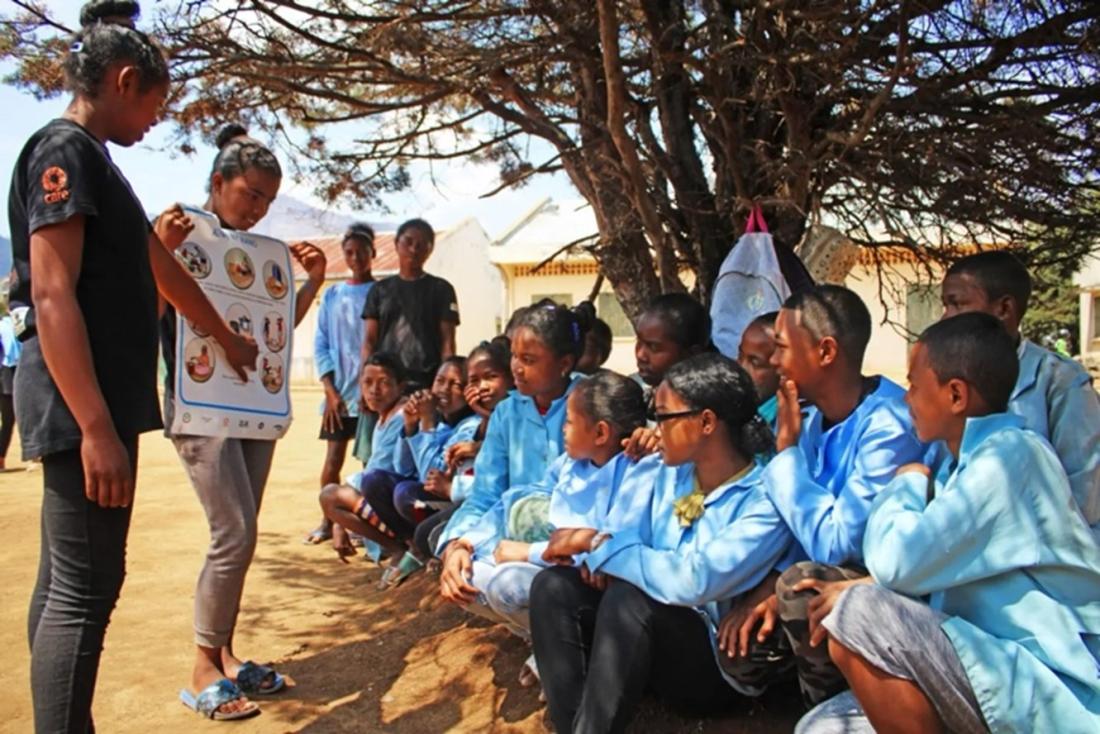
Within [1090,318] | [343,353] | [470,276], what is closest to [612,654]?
[343,353]

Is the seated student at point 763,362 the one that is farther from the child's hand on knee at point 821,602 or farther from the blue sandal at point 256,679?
the blue sandal at point 256,679

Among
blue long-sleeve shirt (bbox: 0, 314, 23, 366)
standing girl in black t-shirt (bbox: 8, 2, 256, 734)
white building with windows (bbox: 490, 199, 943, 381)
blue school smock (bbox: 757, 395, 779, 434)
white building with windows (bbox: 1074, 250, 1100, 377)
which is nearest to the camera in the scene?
standing girl in black t-shirt (bbox: 8, 2, 256, 734)

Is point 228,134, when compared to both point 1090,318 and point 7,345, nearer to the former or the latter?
point 7,345

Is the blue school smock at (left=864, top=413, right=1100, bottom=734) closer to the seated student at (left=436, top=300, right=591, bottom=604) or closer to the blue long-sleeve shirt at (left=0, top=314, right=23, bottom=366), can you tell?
the seated student at (left=436, top=300, right=591, bottom=604)

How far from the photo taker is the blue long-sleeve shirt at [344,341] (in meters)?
5.73

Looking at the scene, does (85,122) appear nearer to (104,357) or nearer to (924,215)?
(104,357)

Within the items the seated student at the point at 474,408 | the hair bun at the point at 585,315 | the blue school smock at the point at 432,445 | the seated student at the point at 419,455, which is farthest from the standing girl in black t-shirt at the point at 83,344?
the hair bun at the point at 585,315

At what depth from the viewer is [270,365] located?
3.37 metres

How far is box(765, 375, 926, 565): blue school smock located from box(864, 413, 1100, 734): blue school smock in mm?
297

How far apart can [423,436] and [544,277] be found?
59.8ft

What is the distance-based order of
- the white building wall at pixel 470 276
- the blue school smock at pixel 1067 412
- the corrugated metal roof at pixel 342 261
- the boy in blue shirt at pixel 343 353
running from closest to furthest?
1. the blue school smock at pixel 1067 412
2. the boy in blue shirt at pixel 343 353
3. the corrugated metal roof at pixel 342 261
4. the white building wall at pixel 470 276

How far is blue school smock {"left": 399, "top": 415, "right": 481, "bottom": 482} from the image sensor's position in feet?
14.0

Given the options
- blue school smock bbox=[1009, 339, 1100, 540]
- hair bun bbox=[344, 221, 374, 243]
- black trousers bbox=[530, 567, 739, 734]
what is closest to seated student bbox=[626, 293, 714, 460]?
black trousers bbox=[530, 567, 739, 734]

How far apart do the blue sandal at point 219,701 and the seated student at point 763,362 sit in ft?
6.76
